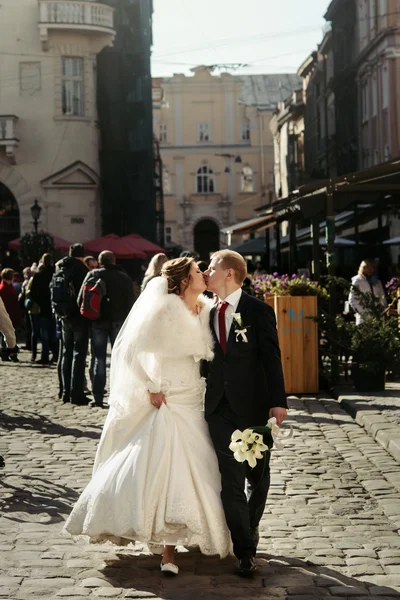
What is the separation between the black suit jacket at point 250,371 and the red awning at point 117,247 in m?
27.7

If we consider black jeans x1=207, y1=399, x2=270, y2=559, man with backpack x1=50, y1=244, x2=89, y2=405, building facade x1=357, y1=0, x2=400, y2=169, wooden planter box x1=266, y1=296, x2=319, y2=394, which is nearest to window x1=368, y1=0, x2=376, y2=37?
building facade x1=357, y1=0, x2=400, y2=169

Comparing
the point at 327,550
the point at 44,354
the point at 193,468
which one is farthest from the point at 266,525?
the point at 44,354

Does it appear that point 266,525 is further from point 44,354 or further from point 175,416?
point 44,354

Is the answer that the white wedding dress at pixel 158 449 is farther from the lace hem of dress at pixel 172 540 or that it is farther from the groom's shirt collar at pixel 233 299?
the groom's shirt collar at pixel 233 299

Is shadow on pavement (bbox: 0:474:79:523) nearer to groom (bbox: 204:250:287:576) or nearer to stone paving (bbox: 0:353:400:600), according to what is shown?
stone paving (bbox: 0:353:400:600)

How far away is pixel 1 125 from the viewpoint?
137 feet

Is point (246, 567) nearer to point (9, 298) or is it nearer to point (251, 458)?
point (251, 458)

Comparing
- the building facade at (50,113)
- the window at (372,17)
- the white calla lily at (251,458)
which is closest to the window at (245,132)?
the window at (372,17)

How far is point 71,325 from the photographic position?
52.1ft

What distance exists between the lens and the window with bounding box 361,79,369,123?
4962 centimetres

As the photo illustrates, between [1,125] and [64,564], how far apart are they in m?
36.1

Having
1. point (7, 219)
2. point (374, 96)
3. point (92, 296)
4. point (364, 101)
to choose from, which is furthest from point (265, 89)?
point (92, 296)

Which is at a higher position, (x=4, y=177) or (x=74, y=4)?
(x=74, y=4)

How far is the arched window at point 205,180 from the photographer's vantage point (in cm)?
9209
